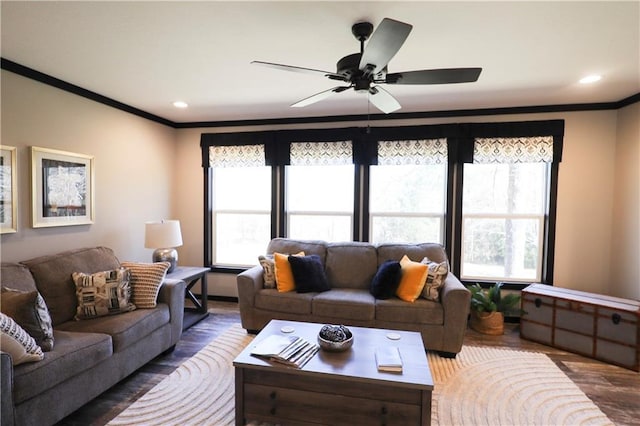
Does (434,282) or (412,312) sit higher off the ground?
(434,282)

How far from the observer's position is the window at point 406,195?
402 cm

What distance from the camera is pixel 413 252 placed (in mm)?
3578

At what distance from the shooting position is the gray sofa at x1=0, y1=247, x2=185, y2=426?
1.78 m

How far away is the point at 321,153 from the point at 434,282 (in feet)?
7.01

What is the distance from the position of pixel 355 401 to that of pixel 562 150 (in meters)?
3.64

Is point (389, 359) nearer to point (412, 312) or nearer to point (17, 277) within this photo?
point (412, 312)

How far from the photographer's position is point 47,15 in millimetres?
1929

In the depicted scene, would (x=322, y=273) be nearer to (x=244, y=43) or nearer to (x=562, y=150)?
(x=244, y=43)

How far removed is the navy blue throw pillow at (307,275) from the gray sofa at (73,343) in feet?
3.72

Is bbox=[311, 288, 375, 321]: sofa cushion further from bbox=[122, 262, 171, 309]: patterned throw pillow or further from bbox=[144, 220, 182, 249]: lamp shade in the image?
bbox=[144, 220, 182, 249]: lamp shade

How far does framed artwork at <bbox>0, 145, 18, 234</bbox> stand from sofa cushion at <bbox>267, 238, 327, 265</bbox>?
2336 millimetres

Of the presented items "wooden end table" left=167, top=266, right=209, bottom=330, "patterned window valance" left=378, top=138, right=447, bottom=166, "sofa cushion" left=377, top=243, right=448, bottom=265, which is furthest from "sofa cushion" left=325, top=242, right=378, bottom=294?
"wooden end table" left=167, top=266, right=209, bottom=330

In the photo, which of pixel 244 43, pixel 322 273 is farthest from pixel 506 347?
pixel 244 43

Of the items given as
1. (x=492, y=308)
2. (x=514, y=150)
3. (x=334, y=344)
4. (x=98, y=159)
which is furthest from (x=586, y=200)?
(x=98, y=159)
